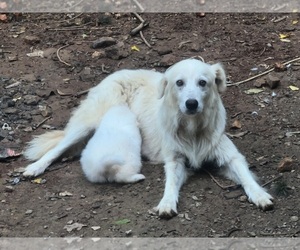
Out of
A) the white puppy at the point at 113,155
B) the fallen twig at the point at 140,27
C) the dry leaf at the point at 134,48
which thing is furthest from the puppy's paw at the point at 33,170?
the fallen twig at the point at 140,27

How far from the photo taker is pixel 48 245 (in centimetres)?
466

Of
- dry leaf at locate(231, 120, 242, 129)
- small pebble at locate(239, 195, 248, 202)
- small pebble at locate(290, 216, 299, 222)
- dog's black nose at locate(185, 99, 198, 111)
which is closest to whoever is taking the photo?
small pebble at locate(290, 216, 299, 222)

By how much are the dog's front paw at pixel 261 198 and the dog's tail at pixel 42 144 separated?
1.87m

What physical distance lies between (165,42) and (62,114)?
5.99 feet

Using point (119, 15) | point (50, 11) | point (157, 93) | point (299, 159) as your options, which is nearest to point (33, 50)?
point (50, 11)

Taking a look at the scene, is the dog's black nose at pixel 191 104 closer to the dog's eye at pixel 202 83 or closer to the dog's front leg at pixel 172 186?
the dog's eye at pixel 202 83

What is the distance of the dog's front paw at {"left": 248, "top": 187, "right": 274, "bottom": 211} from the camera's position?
5.15m

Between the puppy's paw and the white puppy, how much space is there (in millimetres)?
387

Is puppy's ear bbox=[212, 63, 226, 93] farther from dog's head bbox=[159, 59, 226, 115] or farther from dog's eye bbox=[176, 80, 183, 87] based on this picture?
dog's eye bbox=[176, 80, 183, 87]

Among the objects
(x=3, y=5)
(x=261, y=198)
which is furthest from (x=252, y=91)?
(x=3, y=5)

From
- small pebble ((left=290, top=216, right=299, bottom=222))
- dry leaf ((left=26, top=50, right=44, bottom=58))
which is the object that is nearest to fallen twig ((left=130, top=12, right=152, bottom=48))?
dry leaf ((left=26, top=50, right=44, bottom=58))

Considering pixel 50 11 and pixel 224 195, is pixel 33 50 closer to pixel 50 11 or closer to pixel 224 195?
pixel 50 11

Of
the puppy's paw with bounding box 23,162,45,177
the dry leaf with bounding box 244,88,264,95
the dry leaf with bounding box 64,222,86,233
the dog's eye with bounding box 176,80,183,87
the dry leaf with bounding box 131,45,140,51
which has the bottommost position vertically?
the puppy's paw with bounding box 23,162,45,177

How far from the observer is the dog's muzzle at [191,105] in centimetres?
543
